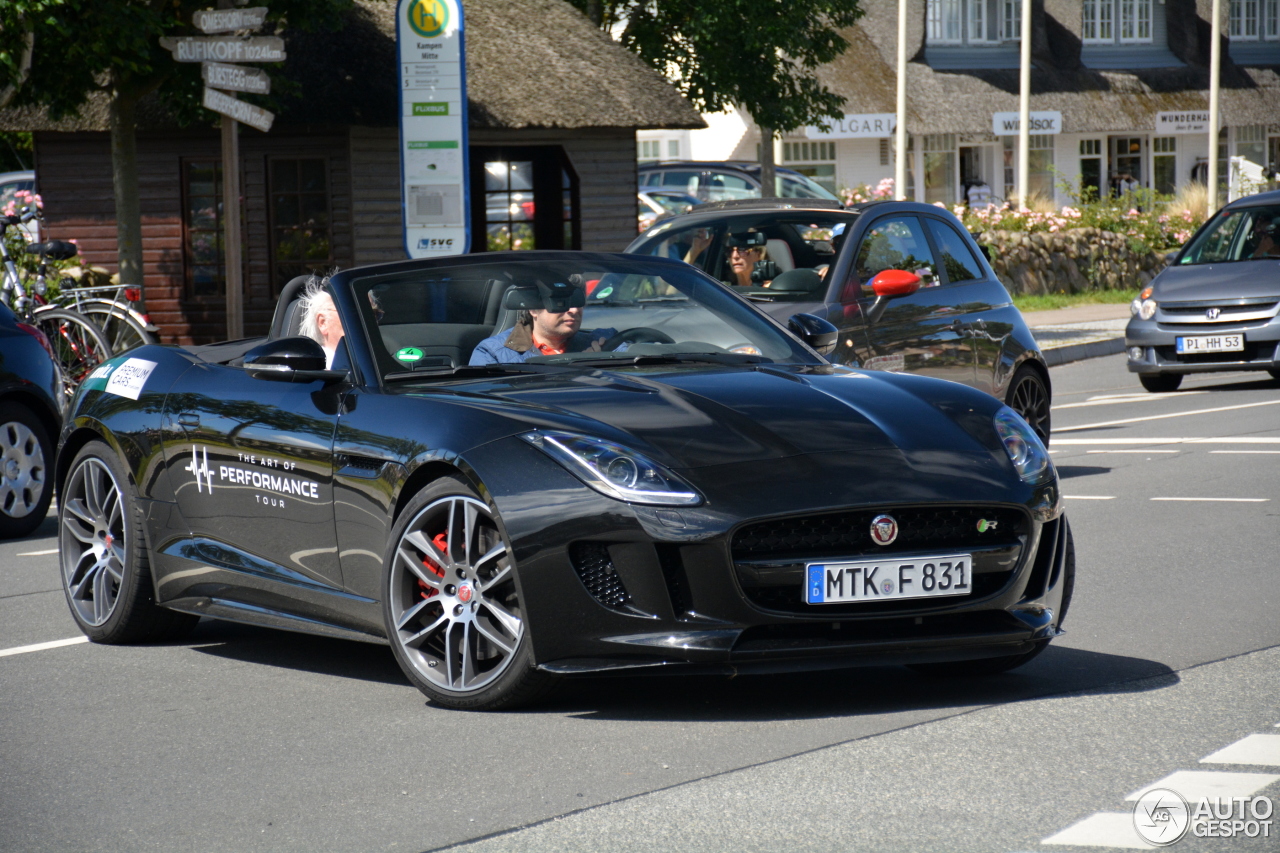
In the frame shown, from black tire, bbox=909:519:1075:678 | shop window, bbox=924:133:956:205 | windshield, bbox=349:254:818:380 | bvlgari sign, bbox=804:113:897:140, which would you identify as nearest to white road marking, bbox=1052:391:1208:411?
windshield, bbox=349:254:818:380

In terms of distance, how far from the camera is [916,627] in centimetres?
520

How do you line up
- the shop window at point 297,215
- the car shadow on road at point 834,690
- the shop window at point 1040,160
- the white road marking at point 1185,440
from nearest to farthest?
the car shadow on road at point 834,690 < the white road marking at point 1185,440 < the shop window at point 297,215 < the shop window at point 1040,160

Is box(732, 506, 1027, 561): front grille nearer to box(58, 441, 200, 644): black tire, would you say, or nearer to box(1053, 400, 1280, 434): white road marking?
box(58, 441, 200, 644): black tire

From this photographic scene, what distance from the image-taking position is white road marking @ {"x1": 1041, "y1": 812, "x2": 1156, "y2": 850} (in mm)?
3955

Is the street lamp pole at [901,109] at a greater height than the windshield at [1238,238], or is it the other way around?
the street lamp pole at [901,109]

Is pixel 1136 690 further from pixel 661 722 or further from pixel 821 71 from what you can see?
pixel 821 71

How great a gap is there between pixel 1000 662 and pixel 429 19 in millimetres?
11160

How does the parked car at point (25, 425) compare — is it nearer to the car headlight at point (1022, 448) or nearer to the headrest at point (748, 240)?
the headrest at point (748, 240)

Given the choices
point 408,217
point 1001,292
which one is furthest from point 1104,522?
point 408,217

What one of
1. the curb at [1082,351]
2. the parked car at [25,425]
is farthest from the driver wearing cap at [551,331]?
the curb at [1082,351]

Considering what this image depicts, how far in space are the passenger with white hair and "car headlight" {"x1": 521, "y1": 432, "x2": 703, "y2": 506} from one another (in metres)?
1.48

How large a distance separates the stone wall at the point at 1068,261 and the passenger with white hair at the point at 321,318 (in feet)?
71.9

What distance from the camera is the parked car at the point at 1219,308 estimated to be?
16.3m

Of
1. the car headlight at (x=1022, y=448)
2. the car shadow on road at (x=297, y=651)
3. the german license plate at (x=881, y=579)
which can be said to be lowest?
the car shadow on road at (x=297, y=651)
